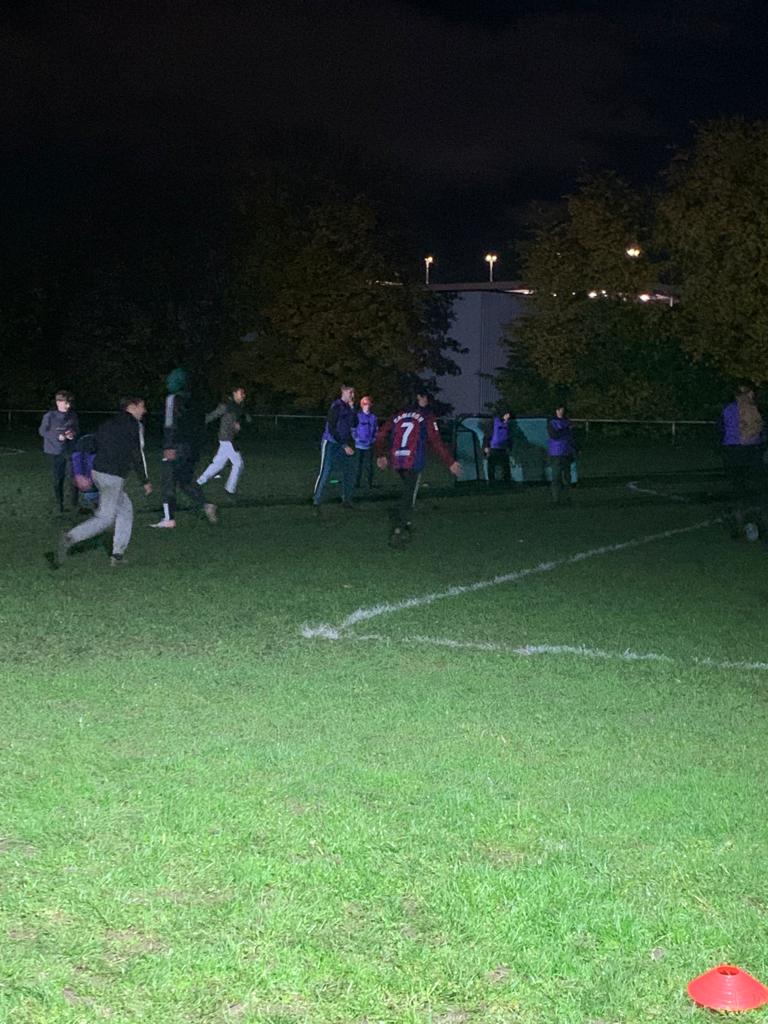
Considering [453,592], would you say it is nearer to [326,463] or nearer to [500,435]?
[326,463]

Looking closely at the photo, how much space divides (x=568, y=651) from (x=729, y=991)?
5.93m

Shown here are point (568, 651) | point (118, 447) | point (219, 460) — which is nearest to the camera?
point (568, 651)

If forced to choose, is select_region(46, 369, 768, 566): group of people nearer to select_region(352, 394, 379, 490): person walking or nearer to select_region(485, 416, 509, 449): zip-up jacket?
select_region(352, 394, 379, 490): person walking

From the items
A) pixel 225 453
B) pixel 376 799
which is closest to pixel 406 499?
pixel 225 453

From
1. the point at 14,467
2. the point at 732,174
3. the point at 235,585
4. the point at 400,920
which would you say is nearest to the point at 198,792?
the point at 400,920

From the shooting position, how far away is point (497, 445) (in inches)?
1086

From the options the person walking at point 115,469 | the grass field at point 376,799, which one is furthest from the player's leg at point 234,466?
the grass field at point 376,799

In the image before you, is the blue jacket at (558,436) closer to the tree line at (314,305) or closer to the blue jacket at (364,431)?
the blue jacket at (364,431)

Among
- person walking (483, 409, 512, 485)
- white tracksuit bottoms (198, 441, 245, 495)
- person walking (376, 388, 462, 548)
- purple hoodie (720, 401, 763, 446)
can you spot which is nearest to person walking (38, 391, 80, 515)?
white tracksuit bottoms (198, 441, 245, 495)

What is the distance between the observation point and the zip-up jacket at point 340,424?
21.0 m

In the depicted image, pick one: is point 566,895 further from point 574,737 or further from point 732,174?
point 732,174

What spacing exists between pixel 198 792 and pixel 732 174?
5076 cm

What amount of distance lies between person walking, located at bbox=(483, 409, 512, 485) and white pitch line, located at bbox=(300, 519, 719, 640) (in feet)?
30.5

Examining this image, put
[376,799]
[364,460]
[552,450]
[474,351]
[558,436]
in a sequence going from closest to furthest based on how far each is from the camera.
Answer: [376,799], [558,436], [552,450], [364,460], [474,351]
